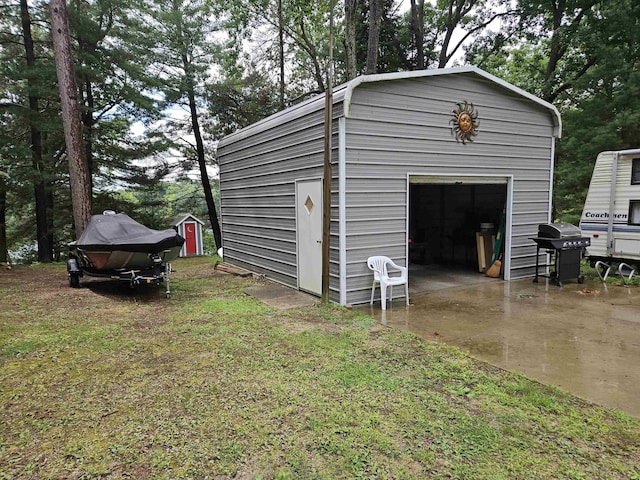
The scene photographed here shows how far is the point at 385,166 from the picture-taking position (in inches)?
225

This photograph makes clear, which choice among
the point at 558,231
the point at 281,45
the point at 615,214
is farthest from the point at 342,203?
the point at 281,45

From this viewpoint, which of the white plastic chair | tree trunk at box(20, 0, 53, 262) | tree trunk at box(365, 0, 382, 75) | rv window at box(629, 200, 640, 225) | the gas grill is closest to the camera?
the white plastic chair

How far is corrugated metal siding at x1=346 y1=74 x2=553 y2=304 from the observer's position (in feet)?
18.1

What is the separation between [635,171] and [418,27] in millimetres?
10235

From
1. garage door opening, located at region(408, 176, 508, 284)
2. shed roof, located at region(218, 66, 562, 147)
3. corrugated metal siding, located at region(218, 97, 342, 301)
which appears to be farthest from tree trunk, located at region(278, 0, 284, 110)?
garage door opening, located at region(408, 176, 508, 284)

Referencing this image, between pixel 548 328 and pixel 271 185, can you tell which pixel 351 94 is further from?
pixel 548 328

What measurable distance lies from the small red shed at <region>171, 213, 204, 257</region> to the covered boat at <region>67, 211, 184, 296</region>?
19.8ft

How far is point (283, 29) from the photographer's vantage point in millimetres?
15242

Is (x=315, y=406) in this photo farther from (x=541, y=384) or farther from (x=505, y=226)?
(x=505, y=226)

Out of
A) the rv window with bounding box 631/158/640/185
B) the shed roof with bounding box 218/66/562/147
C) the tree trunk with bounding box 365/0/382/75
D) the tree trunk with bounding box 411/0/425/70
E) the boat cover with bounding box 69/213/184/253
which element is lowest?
the boat cover with bounding box 69/213/184/253

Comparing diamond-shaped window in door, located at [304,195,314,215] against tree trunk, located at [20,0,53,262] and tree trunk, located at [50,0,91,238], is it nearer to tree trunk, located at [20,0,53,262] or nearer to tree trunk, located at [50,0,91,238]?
tree trunk, located at [50,0,91,238]

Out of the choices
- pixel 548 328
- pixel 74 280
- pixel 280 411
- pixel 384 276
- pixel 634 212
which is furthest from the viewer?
pixel 634 212

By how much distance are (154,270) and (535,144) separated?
23.3 feet

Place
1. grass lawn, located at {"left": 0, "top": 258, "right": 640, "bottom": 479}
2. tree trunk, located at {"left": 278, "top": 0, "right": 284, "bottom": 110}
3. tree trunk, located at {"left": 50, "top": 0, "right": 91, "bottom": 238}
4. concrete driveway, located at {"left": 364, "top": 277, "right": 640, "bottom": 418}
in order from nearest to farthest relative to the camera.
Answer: grass lawn, located at {"left": 0, "top": 258, "right": 640, "bottom": 479} < concrete driveway, located at {"left": 364, "top": 277, "right": 640, "bottom": 418} < tree trunk, located at {"left": 50, "top": 0, "right": 91, "bottom": 238} < tree trunk, located at {"left": 278, "top": 0, "right": 284, "bottom": 110}
